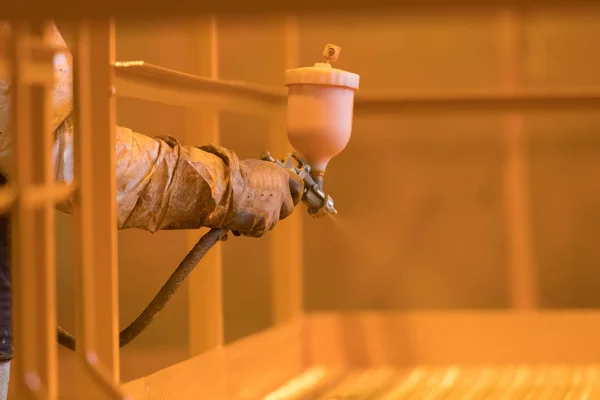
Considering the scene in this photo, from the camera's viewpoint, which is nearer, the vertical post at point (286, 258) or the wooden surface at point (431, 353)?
the wooden surface at point (431, 353)

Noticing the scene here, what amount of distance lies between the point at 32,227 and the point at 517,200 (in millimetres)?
1578

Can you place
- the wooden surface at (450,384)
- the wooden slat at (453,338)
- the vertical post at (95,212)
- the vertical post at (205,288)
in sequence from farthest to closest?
the wooden slat at (453,338) → the wooden surface at (450,384) → the vertical post at (205,288) → the vertical post at (95,212)

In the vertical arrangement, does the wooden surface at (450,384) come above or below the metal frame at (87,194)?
below

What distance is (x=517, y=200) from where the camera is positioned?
2072 mm

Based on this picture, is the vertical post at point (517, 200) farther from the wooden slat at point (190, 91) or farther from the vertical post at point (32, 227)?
the vertical post at point (32, 227)

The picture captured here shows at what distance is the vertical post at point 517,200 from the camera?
6.77 feet

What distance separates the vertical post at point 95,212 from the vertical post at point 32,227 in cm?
12

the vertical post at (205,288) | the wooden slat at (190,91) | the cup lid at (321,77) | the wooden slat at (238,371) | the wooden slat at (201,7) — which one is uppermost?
the wooden slat at (201,7)

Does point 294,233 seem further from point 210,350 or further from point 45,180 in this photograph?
point 45,180

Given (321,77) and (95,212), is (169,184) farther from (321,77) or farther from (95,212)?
(321,77)

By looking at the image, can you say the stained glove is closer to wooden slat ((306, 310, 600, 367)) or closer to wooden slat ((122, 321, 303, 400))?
wooden slat ((122, 321, 303, 400))

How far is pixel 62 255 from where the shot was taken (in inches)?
75.2

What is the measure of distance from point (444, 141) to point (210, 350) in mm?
930

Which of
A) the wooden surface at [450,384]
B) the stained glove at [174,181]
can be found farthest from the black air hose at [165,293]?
the wooden surface at [450,384]
